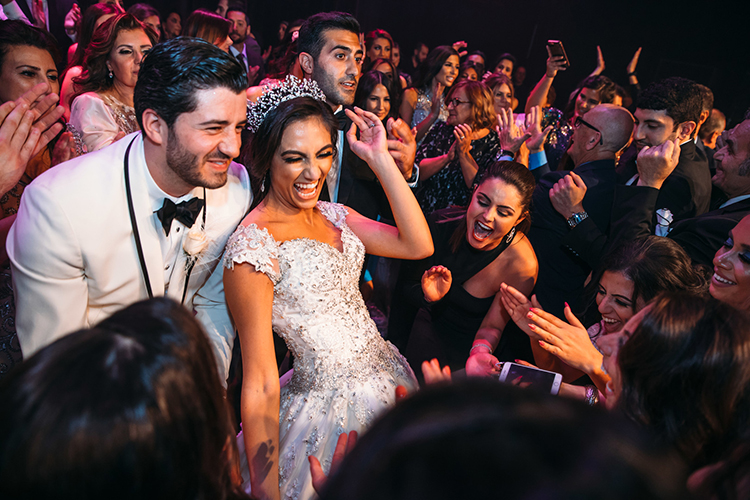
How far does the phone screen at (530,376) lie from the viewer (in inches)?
61.5

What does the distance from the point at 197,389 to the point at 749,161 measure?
9.55 feet

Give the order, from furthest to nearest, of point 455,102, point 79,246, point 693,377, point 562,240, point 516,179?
point 455,102
point 562,240
point 516,179
point 79,246
point 693,377

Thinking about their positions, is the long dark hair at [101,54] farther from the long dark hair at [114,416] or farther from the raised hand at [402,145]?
the long dark hair at [114,416]

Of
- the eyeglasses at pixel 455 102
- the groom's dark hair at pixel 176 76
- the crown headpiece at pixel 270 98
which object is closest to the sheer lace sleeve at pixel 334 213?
the crown headpiece at pixel 270 98

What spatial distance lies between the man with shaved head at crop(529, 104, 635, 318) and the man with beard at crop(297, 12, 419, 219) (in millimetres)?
1102

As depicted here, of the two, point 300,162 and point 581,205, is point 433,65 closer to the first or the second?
point 581,205

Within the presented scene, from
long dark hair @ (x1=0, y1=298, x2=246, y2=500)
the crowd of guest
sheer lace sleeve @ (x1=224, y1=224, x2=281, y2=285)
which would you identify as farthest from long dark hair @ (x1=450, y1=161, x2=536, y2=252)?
long dark hair @ (x1=0, y1=298, x2=246, y2=500)

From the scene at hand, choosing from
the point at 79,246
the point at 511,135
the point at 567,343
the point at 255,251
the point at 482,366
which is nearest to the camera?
the point at 79,246

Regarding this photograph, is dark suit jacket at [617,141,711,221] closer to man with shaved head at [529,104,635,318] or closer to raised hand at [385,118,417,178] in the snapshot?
man with shaved head at [529,104,635,318]

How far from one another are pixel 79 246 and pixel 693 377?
1.66 metres

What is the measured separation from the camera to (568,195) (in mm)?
2604

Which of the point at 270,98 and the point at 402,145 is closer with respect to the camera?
the point at 270,98

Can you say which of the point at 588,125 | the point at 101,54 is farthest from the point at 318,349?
the point at 588,125

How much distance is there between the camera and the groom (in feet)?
4.52
